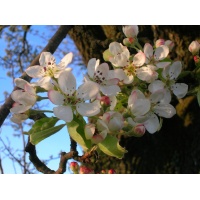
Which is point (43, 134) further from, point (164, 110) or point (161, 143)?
point (161, 143)

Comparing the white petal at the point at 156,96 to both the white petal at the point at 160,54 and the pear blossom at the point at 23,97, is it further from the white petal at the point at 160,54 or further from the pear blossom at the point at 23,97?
the pear blossom at the point at 23,97

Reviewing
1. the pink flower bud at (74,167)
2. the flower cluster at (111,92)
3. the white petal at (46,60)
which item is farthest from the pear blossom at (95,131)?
the pink flower bud at (74,167)

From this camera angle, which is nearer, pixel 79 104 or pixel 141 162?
pixel 79 104

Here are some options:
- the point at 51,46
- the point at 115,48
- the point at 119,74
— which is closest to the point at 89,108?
the point at 119,74

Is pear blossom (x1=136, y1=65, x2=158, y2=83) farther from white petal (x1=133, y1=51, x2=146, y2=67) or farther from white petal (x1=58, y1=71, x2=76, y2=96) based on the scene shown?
white petal (x1=58, y1=71, x2=76, y2=96)

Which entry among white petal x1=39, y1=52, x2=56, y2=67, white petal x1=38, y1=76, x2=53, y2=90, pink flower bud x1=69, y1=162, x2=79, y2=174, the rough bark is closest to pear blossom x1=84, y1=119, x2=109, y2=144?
white petal x1=38, y1=76, x2=53, y2=90
